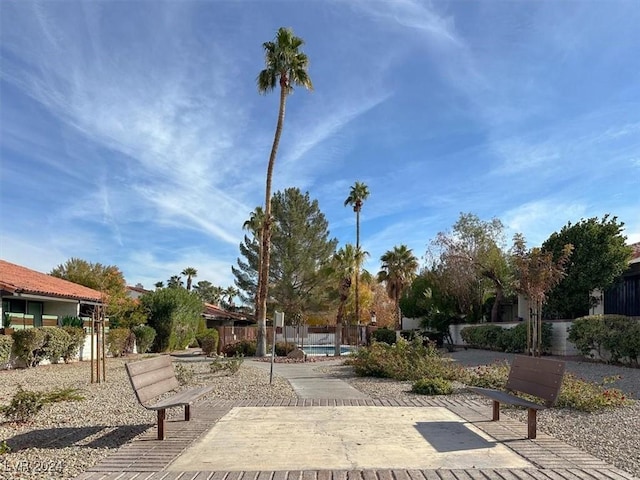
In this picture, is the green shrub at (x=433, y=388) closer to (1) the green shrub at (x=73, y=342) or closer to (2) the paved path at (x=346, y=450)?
(2) the paved path at (x=346, y=450)

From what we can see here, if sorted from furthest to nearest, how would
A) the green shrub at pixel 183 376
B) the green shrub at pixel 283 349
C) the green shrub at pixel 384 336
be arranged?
the green shrub at pixel 384 336
the green shrub at pixel 283 349
the green shrub at pixel 183 376

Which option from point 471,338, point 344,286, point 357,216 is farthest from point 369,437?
point 357,216

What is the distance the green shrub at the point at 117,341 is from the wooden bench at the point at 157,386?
1820 cm

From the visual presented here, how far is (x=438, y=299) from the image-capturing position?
37.1 metres

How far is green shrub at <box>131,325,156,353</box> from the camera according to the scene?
93.8 feet

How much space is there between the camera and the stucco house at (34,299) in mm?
20141

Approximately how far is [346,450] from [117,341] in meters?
21.4

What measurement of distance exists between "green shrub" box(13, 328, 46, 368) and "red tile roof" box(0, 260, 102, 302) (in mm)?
2070

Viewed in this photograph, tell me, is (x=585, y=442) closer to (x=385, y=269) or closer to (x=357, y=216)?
(x=385, y=269)

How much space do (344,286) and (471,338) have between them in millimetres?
7587

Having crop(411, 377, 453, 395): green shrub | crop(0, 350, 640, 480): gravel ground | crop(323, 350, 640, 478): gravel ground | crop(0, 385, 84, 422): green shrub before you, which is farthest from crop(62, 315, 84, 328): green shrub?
crop(411, 377, 453, 395): green shrub

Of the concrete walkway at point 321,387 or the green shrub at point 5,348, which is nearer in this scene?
the concrete walkway at point 321,387

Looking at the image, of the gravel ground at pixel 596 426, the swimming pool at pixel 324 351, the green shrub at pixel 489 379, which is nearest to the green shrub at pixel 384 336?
the swimming pool at pixel 324 351

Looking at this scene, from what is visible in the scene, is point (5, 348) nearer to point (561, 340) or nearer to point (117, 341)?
point (117, 341)
